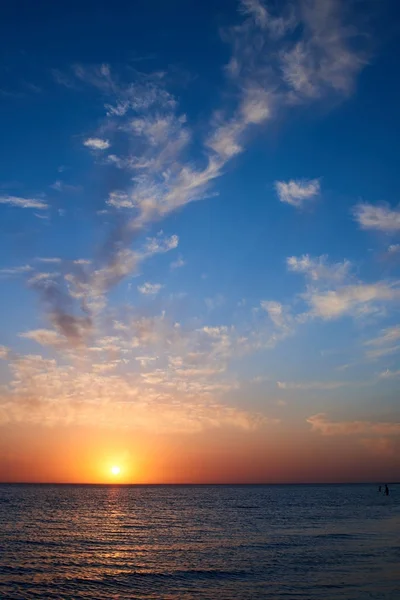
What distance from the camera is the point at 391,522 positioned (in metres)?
65.1

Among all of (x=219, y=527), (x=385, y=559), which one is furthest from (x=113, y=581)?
(x=219, y=527)

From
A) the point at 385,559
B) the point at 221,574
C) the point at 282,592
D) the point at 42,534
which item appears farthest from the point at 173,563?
the point at 42,534

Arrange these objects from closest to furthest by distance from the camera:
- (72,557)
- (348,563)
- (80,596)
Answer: (80,596), (348,563), (72,557)

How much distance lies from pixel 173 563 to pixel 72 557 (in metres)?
8.92

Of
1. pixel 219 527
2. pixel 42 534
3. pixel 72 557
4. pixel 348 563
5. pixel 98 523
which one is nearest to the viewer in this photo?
pixel 348 563

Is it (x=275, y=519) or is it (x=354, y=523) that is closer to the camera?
(x=354, y=523)

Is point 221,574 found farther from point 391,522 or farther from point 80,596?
point 391,522

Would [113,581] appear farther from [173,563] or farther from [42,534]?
[42,534]

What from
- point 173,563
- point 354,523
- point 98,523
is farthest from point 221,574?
point 98,523

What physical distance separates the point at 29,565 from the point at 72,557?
4.50 metres

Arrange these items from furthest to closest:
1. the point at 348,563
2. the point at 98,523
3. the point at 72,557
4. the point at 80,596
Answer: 1. the point at 98,523
2. the point at 72,557
3. the point at 348,563
4. the point at 80,596

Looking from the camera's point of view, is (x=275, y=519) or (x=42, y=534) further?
(x=275, y=519)

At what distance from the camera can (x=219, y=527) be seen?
63281mm

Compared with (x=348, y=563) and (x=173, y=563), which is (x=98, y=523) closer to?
(x=173, y=563)
